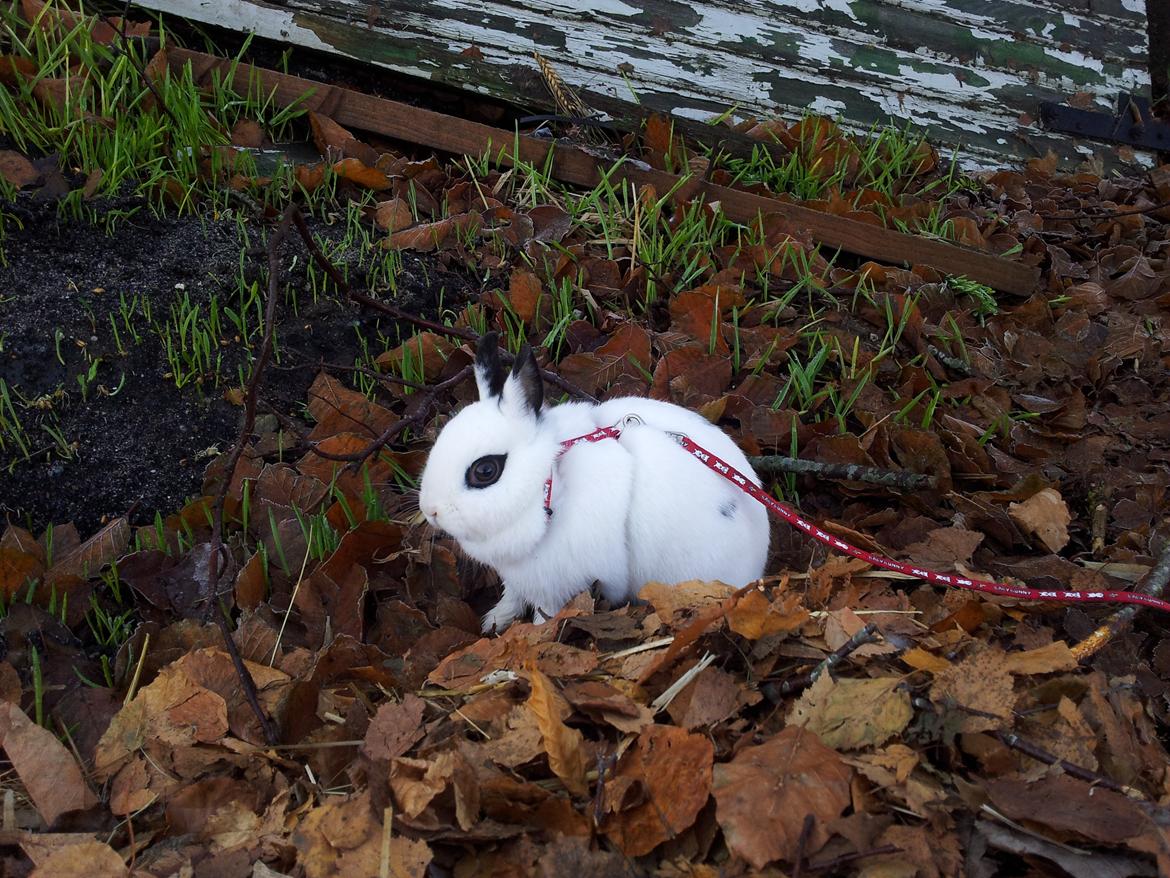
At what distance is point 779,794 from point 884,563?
82 cm

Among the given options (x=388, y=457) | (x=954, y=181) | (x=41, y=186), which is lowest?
(x=388, y=457)

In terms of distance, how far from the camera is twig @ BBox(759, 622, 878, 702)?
1.71 meters

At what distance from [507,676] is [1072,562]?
5.61 feet

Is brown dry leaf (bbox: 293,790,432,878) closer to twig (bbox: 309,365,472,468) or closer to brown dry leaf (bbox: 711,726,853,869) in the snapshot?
brown dry leaf (bbox: 711,726,853,869)

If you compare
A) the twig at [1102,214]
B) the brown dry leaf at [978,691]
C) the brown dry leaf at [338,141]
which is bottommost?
the brown dry leaf at [978,691]

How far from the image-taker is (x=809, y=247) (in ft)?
12.0

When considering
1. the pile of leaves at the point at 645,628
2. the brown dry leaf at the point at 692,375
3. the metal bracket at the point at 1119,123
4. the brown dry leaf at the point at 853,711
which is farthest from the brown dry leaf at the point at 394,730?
the metal bracket at the point at 1119,123

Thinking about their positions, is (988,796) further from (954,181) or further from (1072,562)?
(954,181)

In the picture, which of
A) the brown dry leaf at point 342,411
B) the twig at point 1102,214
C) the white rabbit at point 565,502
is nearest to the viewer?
the white rabbit at point 565,502

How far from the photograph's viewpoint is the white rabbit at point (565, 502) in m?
2.11

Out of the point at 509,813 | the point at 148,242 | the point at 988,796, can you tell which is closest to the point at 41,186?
the point at 148,242

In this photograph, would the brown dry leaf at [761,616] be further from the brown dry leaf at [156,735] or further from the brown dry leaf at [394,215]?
the brown dry leaf at [394,215]

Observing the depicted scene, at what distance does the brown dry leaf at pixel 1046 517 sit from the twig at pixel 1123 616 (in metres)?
0.26

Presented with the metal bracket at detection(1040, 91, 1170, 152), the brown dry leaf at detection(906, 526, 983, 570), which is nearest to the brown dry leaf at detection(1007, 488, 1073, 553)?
the brown dry leaf at detection(906, 526, 983, 570)
